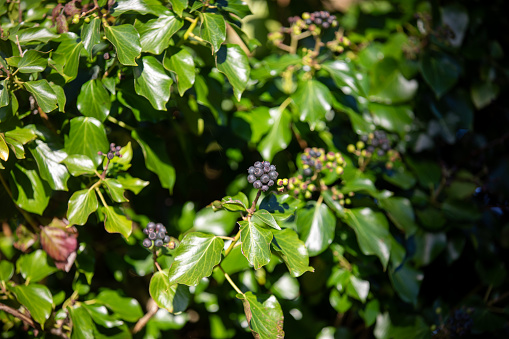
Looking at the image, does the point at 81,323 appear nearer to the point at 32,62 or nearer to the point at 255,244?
the point at 255,244

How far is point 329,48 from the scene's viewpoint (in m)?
1.70

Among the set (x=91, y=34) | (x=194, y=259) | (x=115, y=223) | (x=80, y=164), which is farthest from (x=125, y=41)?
(x=194, y=259)

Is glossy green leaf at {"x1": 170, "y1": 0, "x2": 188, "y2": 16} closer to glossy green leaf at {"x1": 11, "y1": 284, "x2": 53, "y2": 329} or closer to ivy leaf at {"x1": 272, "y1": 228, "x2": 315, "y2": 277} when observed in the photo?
ivy leaf at {"x1": 272, "y1": 228, "x2": 315, "y2": 277}

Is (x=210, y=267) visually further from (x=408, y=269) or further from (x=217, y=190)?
(x=217, y=190)

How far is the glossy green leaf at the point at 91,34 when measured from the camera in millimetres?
1151

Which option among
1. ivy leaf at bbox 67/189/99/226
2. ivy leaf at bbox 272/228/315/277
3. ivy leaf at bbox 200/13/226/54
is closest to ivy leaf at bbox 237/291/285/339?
ivy leaf at bbox 272/228/315/277

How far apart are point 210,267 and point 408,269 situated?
Answer: 0.89m

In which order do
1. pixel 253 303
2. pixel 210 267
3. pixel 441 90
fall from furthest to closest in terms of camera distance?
pixel 441 90 < pixel 253 303 < pixel 210 267

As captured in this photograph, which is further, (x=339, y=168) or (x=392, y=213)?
(x=392, y=213)

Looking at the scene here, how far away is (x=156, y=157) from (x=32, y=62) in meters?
0.47

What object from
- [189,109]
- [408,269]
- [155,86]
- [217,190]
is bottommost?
[217,190]

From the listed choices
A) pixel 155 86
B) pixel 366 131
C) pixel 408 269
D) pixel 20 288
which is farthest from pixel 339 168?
pixel 20 288

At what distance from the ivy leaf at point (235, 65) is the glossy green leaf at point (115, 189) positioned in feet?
1.40

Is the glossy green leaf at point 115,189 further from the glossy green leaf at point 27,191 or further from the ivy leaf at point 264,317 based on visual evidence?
the ivy leaf at point 264,317
